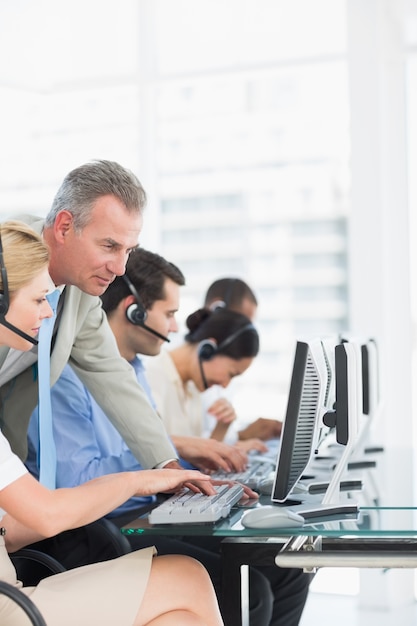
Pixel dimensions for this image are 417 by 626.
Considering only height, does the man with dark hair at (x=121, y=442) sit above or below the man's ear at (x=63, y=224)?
below

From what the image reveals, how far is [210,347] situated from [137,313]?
0.64 metres

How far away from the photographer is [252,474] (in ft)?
8.25

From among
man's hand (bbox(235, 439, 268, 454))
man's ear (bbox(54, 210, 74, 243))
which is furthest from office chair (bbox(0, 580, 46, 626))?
man's hand (bbox(235, 439, 268, 454))

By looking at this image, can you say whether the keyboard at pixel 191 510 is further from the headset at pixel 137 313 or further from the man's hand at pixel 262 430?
the man's hand at pixel 262 430

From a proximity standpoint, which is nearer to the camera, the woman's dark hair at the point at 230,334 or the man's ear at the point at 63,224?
the man's ear at the point at 63,224

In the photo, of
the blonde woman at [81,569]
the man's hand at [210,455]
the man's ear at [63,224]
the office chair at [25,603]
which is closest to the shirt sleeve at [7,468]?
the blonde woman at [81,569]

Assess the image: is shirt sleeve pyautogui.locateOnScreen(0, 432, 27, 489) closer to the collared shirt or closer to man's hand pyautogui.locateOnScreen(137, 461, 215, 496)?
man's hand pyautogui.locateOnScreen(137, 461, 215, 496)

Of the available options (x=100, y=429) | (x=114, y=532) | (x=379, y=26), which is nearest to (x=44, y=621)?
(x=114, y=532)

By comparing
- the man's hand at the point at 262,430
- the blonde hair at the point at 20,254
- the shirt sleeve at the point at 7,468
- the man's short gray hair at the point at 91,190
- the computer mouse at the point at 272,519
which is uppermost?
the man's short gray hair at the point at 91,190

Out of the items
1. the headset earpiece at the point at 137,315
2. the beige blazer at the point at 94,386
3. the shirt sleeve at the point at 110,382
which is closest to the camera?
the beige blazer at the point at 94,386

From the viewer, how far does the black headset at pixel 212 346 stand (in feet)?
11.4

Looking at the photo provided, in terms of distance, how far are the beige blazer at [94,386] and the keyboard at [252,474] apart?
180mm

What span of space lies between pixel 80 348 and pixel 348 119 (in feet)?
7.49

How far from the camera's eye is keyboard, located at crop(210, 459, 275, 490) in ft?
7.76
